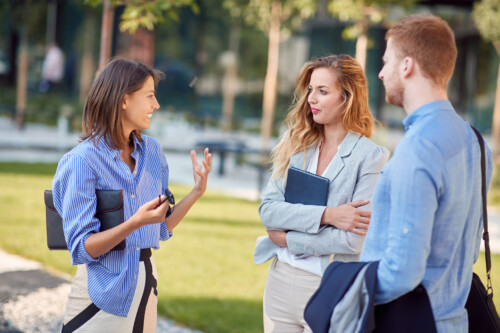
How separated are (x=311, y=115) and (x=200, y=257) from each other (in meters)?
4.26

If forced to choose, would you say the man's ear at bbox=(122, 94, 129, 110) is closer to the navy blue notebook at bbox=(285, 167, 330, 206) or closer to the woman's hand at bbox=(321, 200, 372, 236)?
the navy blue notebook at bbox=(285, 167, 330, 206)

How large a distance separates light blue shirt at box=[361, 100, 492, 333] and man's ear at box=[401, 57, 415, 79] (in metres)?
0.12

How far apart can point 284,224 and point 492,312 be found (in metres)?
0.95

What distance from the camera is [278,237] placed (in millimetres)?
2844

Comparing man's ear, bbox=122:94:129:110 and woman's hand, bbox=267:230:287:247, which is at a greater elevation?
man's ear, bbox=122:94:129:110

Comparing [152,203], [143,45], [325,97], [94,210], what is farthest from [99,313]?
[143,45]

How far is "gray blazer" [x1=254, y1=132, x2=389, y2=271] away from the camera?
8.86 ft

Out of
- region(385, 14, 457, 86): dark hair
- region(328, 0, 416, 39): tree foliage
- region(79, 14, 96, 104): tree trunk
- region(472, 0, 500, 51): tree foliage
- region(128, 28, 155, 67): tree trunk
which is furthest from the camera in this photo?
region(79, 14, 96, 104): tree trunk

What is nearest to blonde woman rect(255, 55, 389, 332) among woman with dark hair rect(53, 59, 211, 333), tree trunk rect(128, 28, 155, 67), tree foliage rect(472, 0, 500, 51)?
→ woman with dark hair rect(53, 59, 211, 333)

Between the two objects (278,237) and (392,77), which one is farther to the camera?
(278,237)

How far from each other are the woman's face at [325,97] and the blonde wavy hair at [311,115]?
0.02m

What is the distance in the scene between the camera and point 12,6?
57.1 feet

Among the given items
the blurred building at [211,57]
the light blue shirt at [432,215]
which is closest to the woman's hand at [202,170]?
the light blue shirt at [432,215]

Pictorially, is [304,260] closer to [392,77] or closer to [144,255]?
[144,255]
